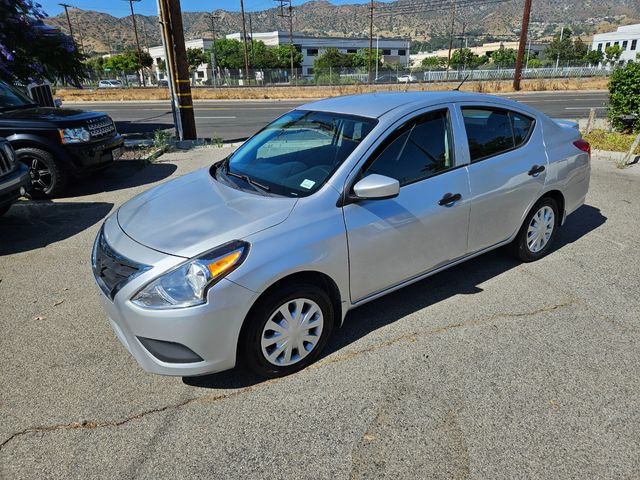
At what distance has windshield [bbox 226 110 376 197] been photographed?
321cm

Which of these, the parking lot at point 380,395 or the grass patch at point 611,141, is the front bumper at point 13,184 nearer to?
the parking lot at point 380,395

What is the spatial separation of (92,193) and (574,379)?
282 inches

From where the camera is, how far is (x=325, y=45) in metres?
102

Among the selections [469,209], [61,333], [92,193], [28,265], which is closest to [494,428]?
[469,209]

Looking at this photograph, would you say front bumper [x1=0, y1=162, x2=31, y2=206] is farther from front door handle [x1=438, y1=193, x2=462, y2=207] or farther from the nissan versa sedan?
front door handle [x1=438, y1=193, x2=462, y2=207]

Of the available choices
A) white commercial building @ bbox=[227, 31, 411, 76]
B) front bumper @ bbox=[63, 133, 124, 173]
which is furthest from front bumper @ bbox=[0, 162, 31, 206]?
white commercial building @ bbox=[227, 31, 411, 76]

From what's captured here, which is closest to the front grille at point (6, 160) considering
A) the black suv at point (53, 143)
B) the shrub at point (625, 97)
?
the black suv at point (53, 143)

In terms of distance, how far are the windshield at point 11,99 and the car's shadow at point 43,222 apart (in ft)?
6.22

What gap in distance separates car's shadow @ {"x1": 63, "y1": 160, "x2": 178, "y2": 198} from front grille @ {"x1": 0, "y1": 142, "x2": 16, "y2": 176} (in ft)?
5.50

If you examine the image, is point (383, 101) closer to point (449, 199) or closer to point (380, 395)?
point (449, 199)

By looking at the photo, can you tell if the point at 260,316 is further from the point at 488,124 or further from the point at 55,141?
the point at 55,141

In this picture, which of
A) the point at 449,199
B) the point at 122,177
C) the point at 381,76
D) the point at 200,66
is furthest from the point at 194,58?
the point at 449,199

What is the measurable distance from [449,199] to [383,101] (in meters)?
0.95

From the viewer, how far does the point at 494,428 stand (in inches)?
101
